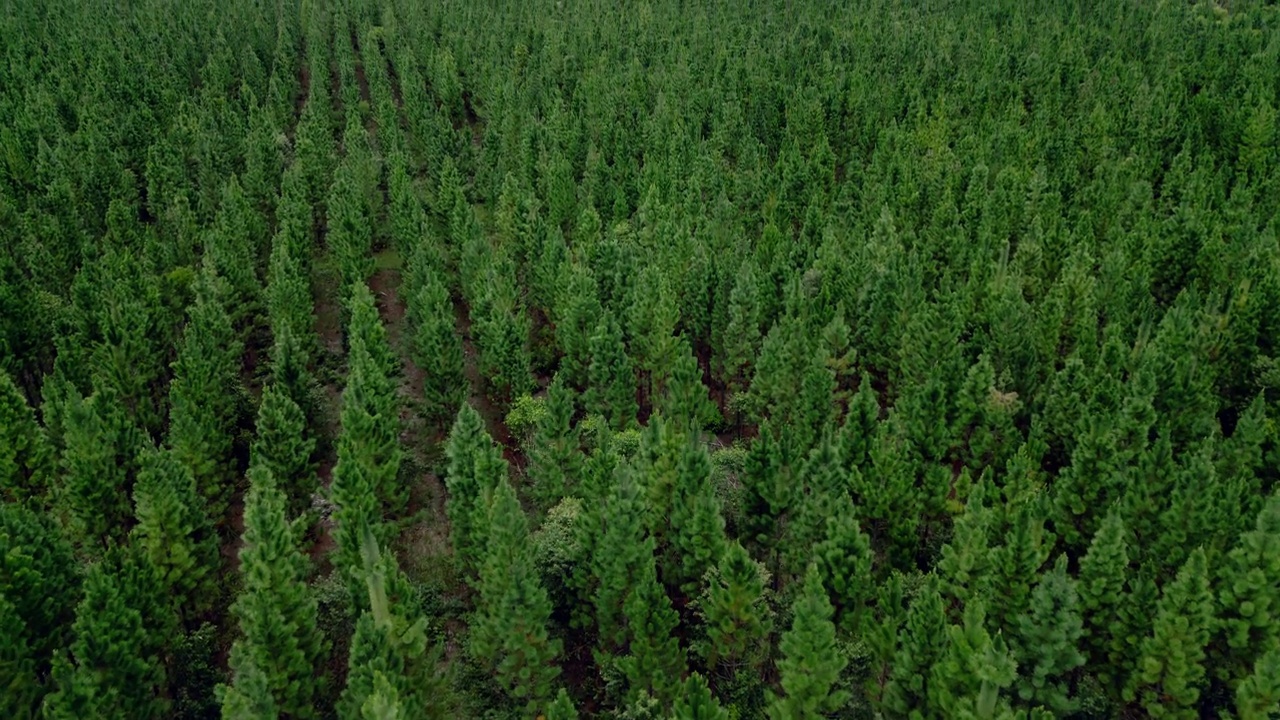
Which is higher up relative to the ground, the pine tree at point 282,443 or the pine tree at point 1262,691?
the pine tree at point 1262,691

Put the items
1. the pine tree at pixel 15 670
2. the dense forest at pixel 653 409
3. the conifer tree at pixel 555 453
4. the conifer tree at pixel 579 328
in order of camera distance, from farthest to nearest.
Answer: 1. the conifer tree at pixel 579 328
2. the conifer tree at pixel 555 453
3. the dense forest at pixel 653 409
4. the pine tree at pixel 15 670

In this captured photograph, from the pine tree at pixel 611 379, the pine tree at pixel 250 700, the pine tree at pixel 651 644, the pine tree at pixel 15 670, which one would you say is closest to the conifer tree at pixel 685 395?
the pine tree at pixel 611 379

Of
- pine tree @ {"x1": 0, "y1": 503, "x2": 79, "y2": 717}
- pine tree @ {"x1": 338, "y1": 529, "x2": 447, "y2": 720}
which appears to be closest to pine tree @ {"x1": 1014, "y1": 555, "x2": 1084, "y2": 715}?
pine tree @ {"x1": 338, "y1": 529, "x2": 447, "y2": 720}

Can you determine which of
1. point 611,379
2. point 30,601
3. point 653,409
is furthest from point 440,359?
point 30,601

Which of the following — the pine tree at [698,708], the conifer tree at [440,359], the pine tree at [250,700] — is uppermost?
the pine tree at [698,708]

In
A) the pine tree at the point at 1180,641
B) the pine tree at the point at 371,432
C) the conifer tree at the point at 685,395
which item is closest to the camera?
the pine tree at the point at 1180,641

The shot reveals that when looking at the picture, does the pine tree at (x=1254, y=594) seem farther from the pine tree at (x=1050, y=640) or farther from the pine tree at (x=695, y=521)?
the pine tree at (x=695, y=521)

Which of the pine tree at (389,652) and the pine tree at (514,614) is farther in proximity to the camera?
the pine tree at (514,614)

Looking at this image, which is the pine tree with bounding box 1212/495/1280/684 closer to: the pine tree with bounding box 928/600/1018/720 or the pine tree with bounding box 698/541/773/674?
the pine tree with bounding box 928/600/1018/720

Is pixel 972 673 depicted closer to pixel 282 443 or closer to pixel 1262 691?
pixel 1262 691
